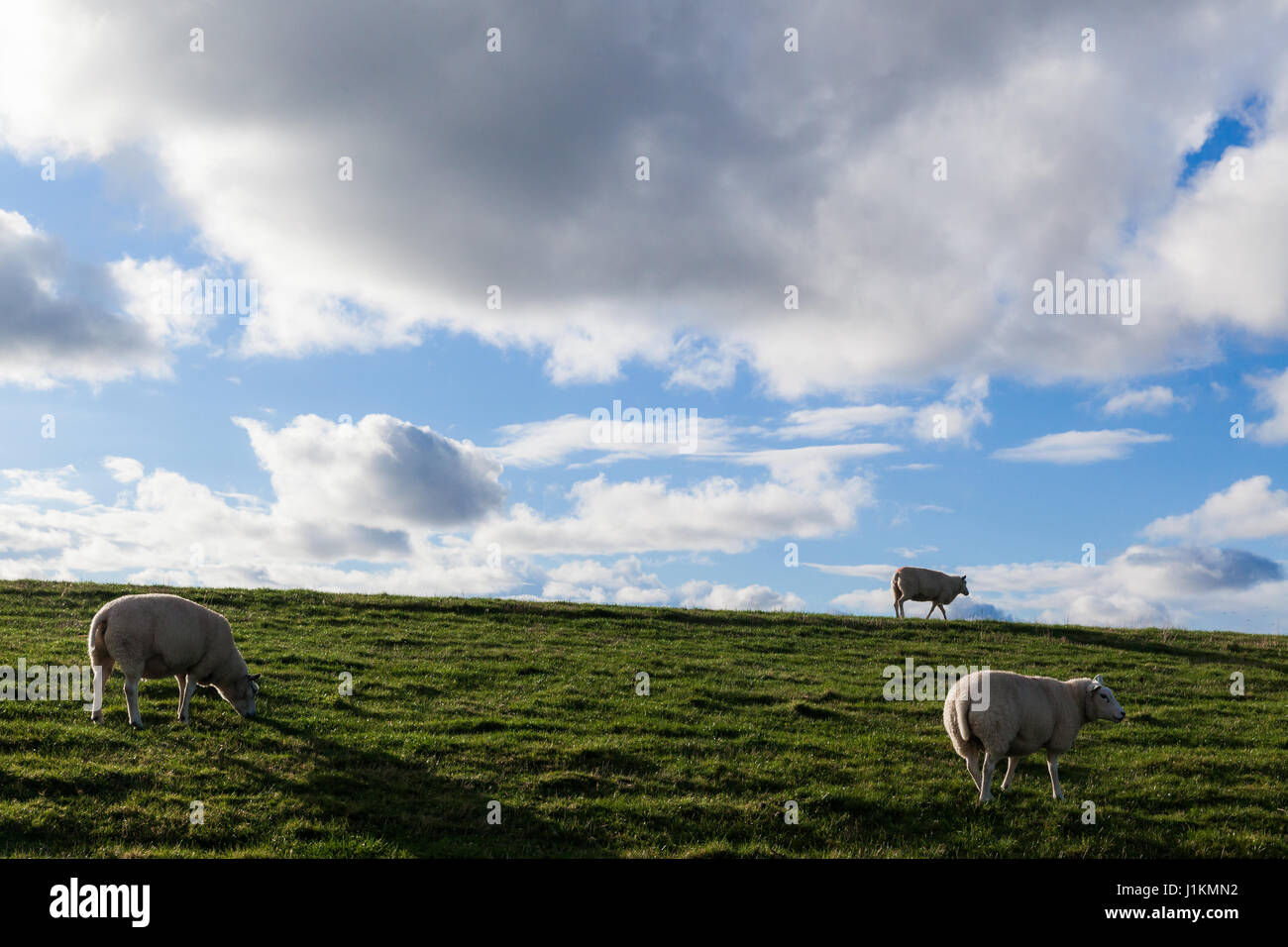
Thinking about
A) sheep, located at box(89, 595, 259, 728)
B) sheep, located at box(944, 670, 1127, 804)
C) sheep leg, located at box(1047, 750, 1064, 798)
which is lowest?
sheep leg, located at box(1047, 750, 1064, 798)

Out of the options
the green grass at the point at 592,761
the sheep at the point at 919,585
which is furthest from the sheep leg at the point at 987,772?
the sheep at the point at 919,585

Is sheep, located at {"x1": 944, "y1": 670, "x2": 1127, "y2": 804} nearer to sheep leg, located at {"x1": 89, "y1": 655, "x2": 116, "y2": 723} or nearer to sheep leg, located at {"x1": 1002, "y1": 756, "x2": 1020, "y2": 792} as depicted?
sheep leg, located at {"x1": 1002, "y1": 756, "x2": 1020, "y2": 792}

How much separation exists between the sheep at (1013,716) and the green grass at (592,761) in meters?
0.70

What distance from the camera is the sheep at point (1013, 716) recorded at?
13.4 m

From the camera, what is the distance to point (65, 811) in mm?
11562

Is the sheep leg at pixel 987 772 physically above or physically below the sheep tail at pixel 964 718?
below

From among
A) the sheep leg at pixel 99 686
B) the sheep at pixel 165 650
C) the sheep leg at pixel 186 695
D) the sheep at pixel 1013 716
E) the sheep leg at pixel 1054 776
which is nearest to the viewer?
the sheep at pixel 1013 716

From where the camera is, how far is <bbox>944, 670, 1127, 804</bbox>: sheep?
44.0ft

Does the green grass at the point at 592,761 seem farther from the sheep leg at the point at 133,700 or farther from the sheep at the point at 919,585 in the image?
the sheep at the point at 919,585

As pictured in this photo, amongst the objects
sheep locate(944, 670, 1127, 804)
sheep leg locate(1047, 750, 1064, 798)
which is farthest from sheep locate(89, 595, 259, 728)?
sheep leg locate(1047, 750, 1064, 798)

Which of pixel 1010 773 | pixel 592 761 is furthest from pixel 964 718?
pixel 592 761
